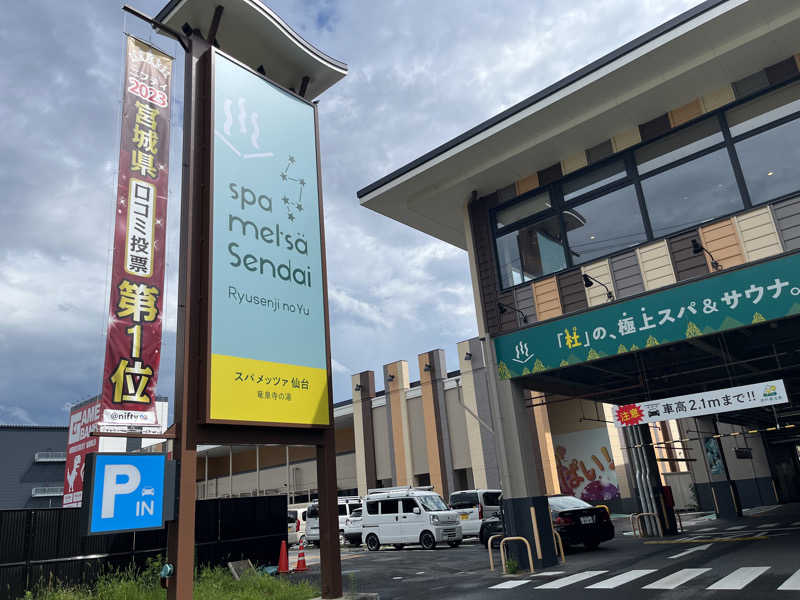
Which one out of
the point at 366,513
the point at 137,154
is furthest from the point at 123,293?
the point at 366,513

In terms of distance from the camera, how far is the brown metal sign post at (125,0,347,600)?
888cm

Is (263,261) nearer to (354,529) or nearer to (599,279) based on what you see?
(599,279)

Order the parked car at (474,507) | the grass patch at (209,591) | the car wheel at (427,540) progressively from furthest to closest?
1. the parked car at (474,507)
2. the car wheel at (427,540)
3. the grass patch at (209,591)

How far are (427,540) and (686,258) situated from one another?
15355 millimetres

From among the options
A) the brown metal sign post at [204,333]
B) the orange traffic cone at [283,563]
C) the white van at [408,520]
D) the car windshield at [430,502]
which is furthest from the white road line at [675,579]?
the car windshield at [430,502]

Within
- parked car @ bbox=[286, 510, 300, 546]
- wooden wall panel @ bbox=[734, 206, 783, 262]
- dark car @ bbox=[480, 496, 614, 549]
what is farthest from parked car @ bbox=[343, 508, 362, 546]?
wooden wall panel @ bbox=[734, 206, 783, 262]

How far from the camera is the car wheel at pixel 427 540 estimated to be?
74.4ft

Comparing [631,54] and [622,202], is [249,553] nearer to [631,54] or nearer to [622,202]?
[622,202]

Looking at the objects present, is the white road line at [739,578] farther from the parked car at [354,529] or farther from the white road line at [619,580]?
the parked car at [354,529]

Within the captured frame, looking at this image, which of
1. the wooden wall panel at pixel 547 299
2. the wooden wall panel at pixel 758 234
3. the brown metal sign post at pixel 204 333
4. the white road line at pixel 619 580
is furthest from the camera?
the wooden wall panel at pixel 547 299

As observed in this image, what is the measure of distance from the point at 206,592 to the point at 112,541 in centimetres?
497

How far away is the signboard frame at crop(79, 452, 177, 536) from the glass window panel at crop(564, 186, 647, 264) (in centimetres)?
952

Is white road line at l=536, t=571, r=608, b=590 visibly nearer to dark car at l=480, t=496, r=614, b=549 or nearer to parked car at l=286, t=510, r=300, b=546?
dark car at l=480, t=496, r=614, b=549

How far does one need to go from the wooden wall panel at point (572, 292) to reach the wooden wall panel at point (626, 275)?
2.51 ft
